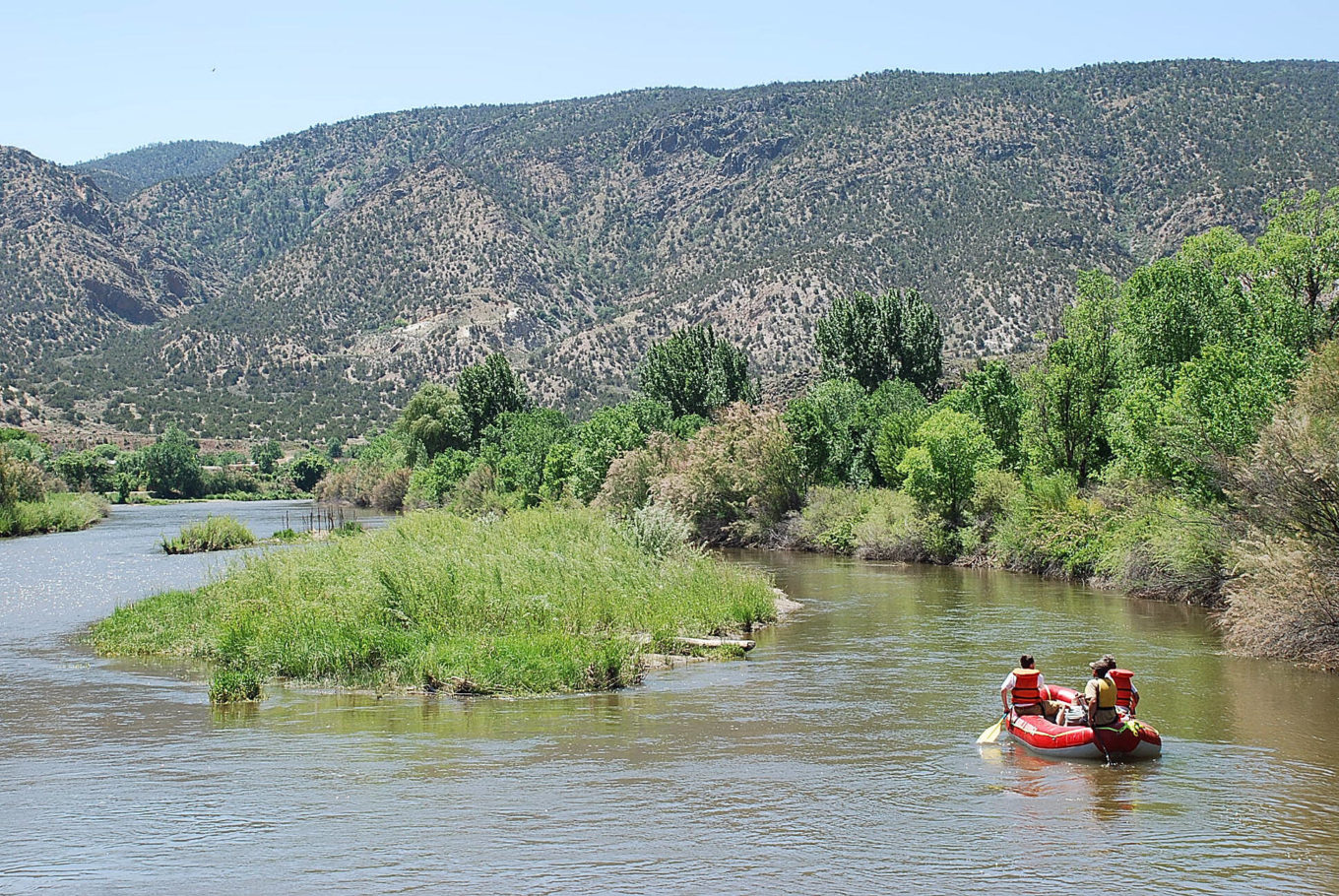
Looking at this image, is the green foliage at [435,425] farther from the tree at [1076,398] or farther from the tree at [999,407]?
the tree at [1076,398]

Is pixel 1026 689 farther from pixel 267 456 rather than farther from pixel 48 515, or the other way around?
pixel 267 456

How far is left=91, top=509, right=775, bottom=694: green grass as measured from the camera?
24797 millimetres

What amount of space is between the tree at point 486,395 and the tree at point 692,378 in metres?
20.5

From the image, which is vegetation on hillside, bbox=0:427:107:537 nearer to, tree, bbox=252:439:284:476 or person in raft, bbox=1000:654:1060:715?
tree, bbox=252:439:284:476

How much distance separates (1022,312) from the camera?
114 metres

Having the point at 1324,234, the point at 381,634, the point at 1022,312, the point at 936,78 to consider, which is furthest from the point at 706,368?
the point at 936,78

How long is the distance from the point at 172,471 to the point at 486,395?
4561 centimetres

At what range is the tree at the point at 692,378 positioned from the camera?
84.6m

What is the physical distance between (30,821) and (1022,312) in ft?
353

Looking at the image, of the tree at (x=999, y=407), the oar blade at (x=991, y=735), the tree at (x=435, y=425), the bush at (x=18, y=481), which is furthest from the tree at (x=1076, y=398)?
the bush at (x=18, y=481)

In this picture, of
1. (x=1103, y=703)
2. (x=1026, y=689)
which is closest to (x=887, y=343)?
(x=1026, y=689)

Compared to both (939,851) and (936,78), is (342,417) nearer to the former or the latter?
(936,78)

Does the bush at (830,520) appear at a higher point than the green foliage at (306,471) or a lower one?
lower

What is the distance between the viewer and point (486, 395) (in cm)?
10269
